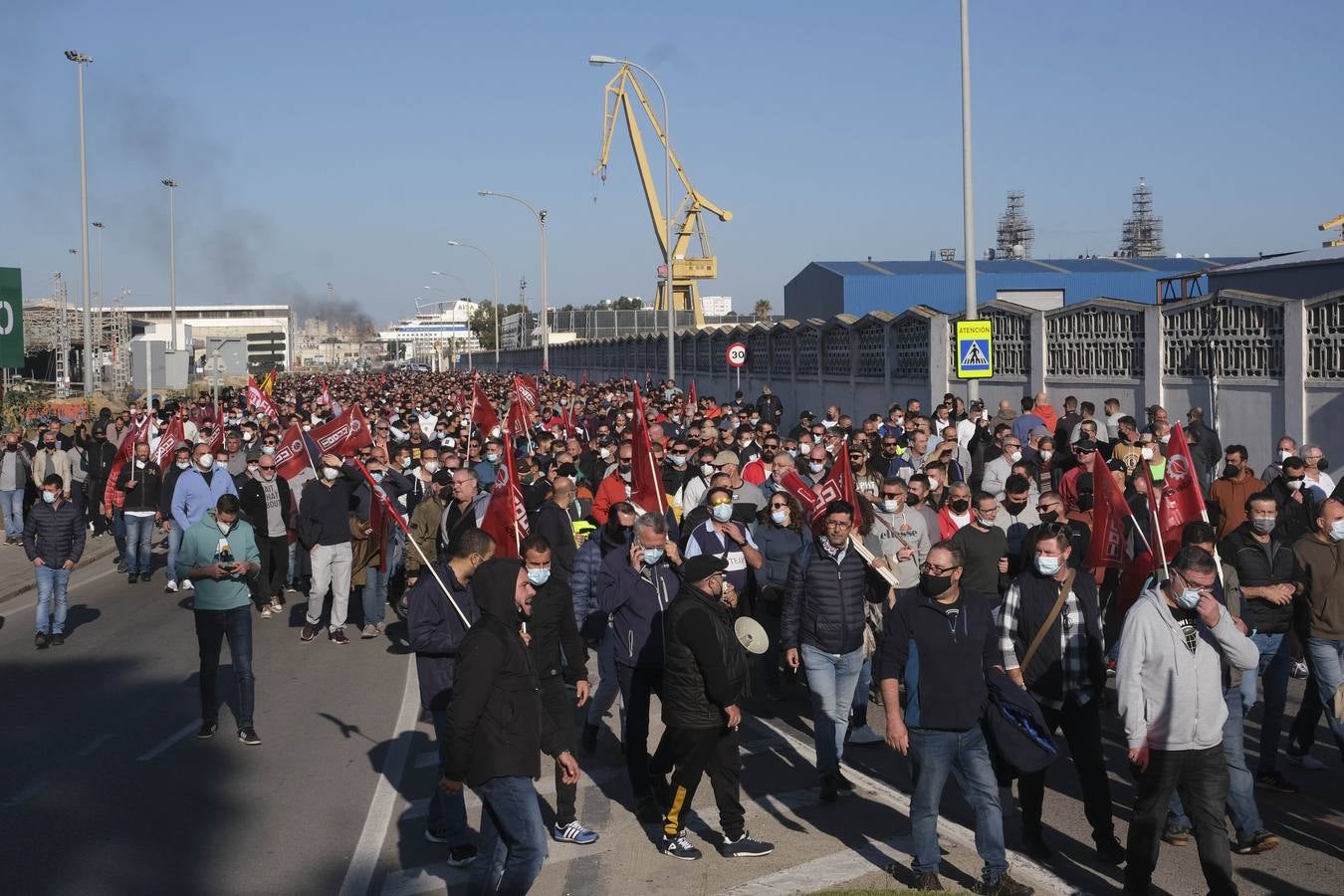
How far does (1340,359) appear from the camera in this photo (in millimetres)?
17891

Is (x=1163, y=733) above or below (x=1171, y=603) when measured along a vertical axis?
below

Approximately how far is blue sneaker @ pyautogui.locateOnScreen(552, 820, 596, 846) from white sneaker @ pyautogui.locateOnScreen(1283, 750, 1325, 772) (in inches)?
168

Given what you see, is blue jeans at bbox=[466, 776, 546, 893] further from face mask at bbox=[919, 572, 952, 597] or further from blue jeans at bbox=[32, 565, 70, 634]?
blue jeans at bbox=[32, 565, 70, 634]

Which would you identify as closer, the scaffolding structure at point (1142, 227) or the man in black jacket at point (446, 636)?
the man in black jacket at point (446, 636)

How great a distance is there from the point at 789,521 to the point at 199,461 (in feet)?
25.5

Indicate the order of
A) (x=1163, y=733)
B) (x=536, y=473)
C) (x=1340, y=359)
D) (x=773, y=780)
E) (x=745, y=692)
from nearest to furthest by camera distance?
1. (x=1163, y=733)
2. (x=745, y=692)
3. (x=773, y=780)
4. (x=536, y=473)
5. (x=1340, y=359)

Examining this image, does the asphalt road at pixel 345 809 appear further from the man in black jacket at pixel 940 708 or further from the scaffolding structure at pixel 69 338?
the scaffolding structure at pixel 69 338

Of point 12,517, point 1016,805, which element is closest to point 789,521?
point 1016,805

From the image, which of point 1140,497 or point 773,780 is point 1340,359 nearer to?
point 1140,497

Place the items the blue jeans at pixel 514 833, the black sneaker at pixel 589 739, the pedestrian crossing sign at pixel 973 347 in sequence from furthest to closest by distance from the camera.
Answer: the pedestrian crossing sign at pixel 973 347 → the black sneaker at pixel 589 739 → the blue jeans at pixel 514 833

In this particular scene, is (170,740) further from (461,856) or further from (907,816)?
(907,816)

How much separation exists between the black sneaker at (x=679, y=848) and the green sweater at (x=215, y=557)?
4.08 metres

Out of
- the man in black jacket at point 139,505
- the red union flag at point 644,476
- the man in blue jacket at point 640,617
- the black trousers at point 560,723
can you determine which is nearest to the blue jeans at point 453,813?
the black trousers at point 560,723

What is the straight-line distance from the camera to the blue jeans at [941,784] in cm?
671
